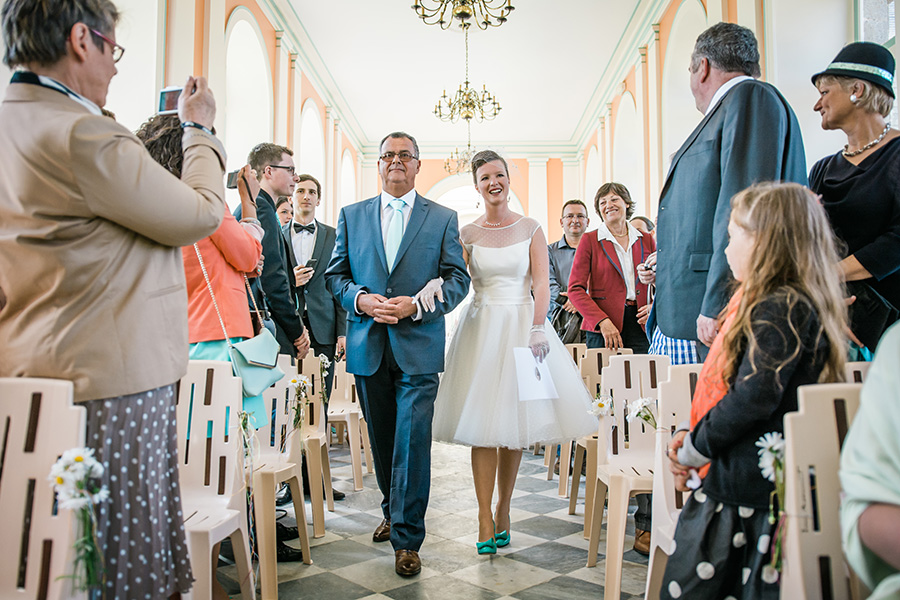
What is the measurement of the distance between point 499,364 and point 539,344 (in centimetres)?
20

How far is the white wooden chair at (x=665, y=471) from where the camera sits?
1812 millimetres

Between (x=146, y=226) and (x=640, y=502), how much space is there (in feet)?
7.33

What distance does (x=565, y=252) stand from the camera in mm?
5191

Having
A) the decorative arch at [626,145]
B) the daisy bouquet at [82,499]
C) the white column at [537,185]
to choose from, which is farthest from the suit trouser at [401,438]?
the white column at [537,185]

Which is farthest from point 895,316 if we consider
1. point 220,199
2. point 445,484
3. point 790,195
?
point 445,484

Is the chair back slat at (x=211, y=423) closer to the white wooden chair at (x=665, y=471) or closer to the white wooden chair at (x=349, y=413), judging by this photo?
the white wooden chair at (x=665, y=471)

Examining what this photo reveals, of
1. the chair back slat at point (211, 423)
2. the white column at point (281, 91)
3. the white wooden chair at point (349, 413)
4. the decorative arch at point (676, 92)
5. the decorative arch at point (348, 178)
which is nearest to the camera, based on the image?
the chair back slat at point (211, 423)

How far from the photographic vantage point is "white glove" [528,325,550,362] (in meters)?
2.86

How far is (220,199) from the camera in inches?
57.2

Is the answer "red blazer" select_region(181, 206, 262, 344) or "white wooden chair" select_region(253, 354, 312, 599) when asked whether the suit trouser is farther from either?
"red blazer" select_region(181, 206, 262, 344)

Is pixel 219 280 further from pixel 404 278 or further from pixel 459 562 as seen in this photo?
pixel 459 562

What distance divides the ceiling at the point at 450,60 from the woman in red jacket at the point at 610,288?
468 centimetres

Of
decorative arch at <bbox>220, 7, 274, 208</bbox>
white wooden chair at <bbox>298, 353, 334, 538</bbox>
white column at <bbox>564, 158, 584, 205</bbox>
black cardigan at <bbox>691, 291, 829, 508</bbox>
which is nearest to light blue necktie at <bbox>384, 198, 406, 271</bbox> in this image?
white wooden chair at <bbox>298, 353, 334, 538</bbox>

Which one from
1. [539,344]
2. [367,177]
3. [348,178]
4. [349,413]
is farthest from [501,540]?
[367,177]
